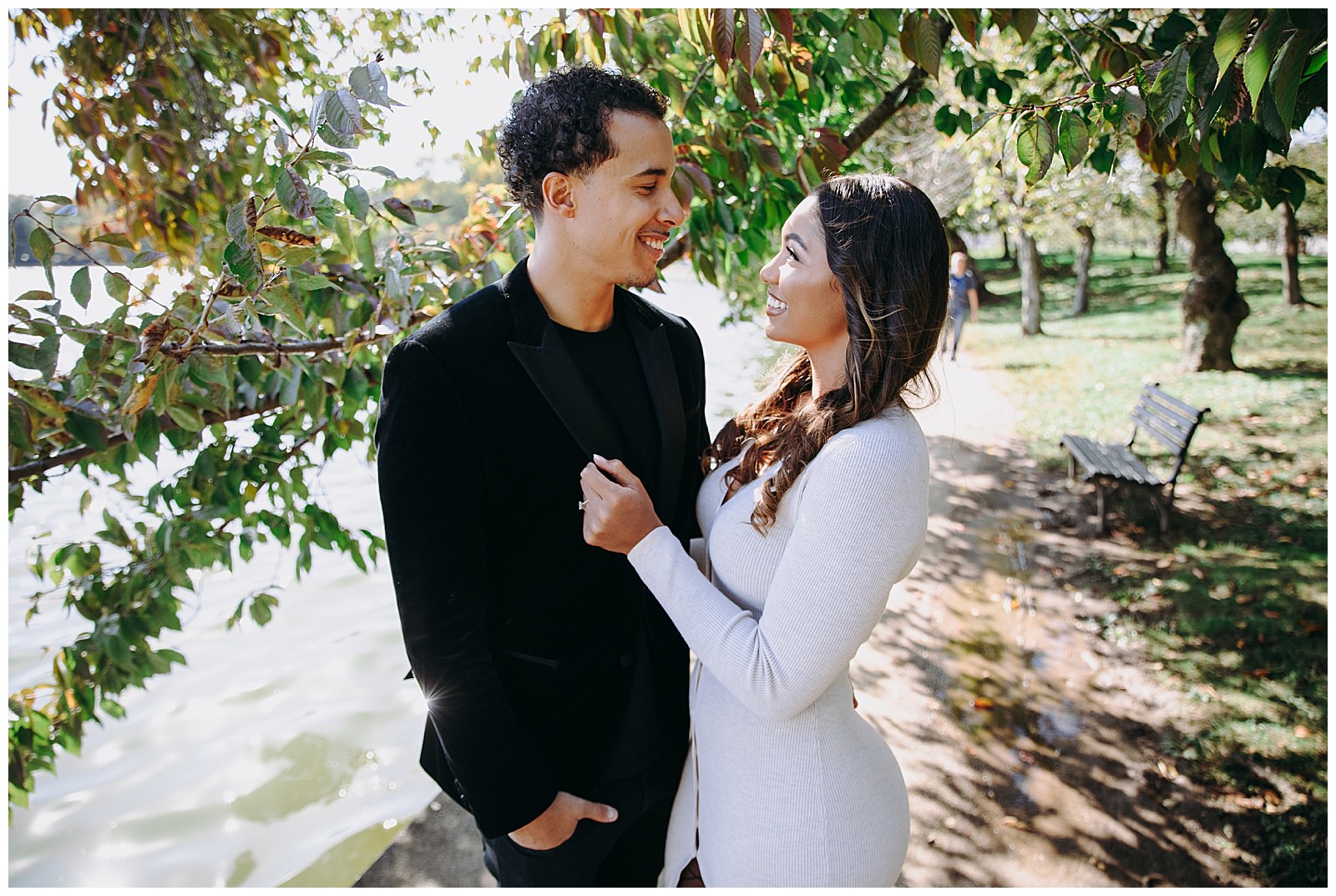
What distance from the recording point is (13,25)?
342 cm

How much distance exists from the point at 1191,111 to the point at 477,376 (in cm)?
177

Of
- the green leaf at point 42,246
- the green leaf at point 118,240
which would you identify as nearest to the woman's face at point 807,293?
the green leaf at point 118,240

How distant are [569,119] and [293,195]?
0.64m

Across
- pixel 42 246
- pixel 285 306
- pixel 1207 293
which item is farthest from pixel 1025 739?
pixel 1207 293

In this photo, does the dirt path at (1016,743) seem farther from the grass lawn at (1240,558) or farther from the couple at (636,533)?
the couple at (636,533)

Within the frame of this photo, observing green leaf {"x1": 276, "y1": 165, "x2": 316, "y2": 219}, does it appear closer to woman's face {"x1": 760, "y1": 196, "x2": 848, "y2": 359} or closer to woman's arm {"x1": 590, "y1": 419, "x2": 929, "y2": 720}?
woman's face {"x1": 760, "y1": 196, "x2": 848, "y2": 359}

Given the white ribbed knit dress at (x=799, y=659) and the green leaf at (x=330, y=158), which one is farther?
the green leaf at (x=330, y=158)

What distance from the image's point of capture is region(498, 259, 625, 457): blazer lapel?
1953 mm

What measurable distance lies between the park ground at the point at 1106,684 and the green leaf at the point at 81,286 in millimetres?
2331

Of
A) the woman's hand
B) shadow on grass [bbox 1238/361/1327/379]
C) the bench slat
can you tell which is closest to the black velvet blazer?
the woman's hand

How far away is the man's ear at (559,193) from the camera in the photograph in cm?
201

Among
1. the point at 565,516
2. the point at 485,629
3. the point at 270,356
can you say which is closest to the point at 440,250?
the point at 270,356

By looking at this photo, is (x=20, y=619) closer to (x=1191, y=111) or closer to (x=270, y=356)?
(x=270, y=356)

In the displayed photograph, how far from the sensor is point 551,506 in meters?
1.98
